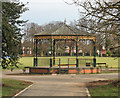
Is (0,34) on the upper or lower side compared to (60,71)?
upper

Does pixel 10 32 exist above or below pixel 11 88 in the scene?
above

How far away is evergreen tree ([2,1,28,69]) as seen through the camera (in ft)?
53.4

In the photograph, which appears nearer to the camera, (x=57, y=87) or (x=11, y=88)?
(x=11, y=88)

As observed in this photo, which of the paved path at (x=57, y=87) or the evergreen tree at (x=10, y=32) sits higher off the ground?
the evergreen tree at (x=10, y=32)

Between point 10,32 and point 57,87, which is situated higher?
point 10,32

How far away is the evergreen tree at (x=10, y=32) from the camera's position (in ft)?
53.4

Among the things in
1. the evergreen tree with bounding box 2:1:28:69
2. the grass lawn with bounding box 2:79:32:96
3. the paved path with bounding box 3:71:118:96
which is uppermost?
the evergreen tree with bounding box 2:1:28:69

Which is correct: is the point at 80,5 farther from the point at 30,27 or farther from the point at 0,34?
the point at 30,27

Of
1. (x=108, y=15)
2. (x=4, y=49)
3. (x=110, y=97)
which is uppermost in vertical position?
(x=108, y=15)

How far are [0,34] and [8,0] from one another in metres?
2.23

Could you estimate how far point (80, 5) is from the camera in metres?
17.7

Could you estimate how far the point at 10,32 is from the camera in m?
16.3

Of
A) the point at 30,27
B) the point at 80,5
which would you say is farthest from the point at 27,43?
the point at 80,5

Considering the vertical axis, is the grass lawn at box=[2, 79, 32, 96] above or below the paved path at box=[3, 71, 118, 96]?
above
